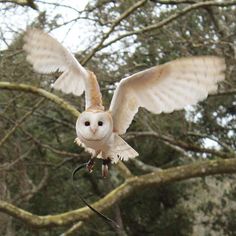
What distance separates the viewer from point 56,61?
1.43 meters

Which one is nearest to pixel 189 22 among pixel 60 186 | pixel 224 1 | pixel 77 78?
pixel 224 1

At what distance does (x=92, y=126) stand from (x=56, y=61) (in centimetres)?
36

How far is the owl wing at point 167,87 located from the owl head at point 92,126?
0.14 meters

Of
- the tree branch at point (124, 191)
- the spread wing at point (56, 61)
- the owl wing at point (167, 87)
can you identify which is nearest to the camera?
the owl wing at point (167, 87)

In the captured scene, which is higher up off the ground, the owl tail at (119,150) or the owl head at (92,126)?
the owl head at (92,126)

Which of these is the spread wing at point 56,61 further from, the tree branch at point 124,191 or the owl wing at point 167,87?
the tree branch at point 124,191

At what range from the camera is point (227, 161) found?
3.63 m

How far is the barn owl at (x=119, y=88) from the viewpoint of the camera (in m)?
1.14

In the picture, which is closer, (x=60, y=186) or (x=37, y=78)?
(x=37, y=78)

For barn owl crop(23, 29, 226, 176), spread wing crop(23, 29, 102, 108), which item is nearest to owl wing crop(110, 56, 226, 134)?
barn owl crop(23, 29, 226, 176)

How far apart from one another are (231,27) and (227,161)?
116 inches

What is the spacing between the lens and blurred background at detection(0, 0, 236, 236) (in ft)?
15.0

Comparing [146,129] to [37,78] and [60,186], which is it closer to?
[37,78]

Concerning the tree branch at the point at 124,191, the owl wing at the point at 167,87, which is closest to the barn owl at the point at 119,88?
the owl wing at the point at 167,87
